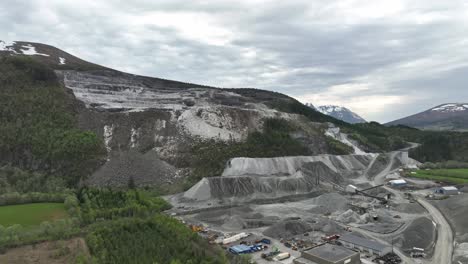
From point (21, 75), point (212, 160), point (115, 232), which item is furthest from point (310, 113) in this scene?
point (115, 232)

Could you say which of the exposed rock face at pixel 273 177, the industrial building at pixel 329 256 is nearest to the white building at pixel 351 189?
the exposed rock face at pixel 273 177

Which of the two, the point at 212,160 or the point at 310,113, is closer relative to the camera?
the point at 212,160

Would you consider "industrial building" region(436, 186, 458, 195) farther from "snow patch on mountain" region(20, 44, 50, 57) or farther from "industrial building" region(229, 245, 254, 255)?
"snow patch on mountain" region(20, 44, 50, 57)

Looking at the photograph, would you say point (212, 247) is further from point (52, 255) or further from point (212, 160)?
point (212, 160)

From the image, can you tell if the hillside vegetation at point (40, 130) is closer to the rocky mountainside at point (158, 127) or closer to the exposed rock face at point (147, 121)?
the rocky mountainside at point (158, 127)

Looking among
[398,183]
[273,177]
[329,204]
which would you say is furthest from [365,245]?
[398,183]

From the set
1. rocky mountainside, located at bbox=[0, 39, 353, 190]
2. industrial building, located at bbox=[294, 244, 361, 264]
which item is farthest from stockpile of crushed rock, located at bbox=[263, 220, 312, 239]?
rocky mountainside, located at bbox=[0, 39, 353, 190]
